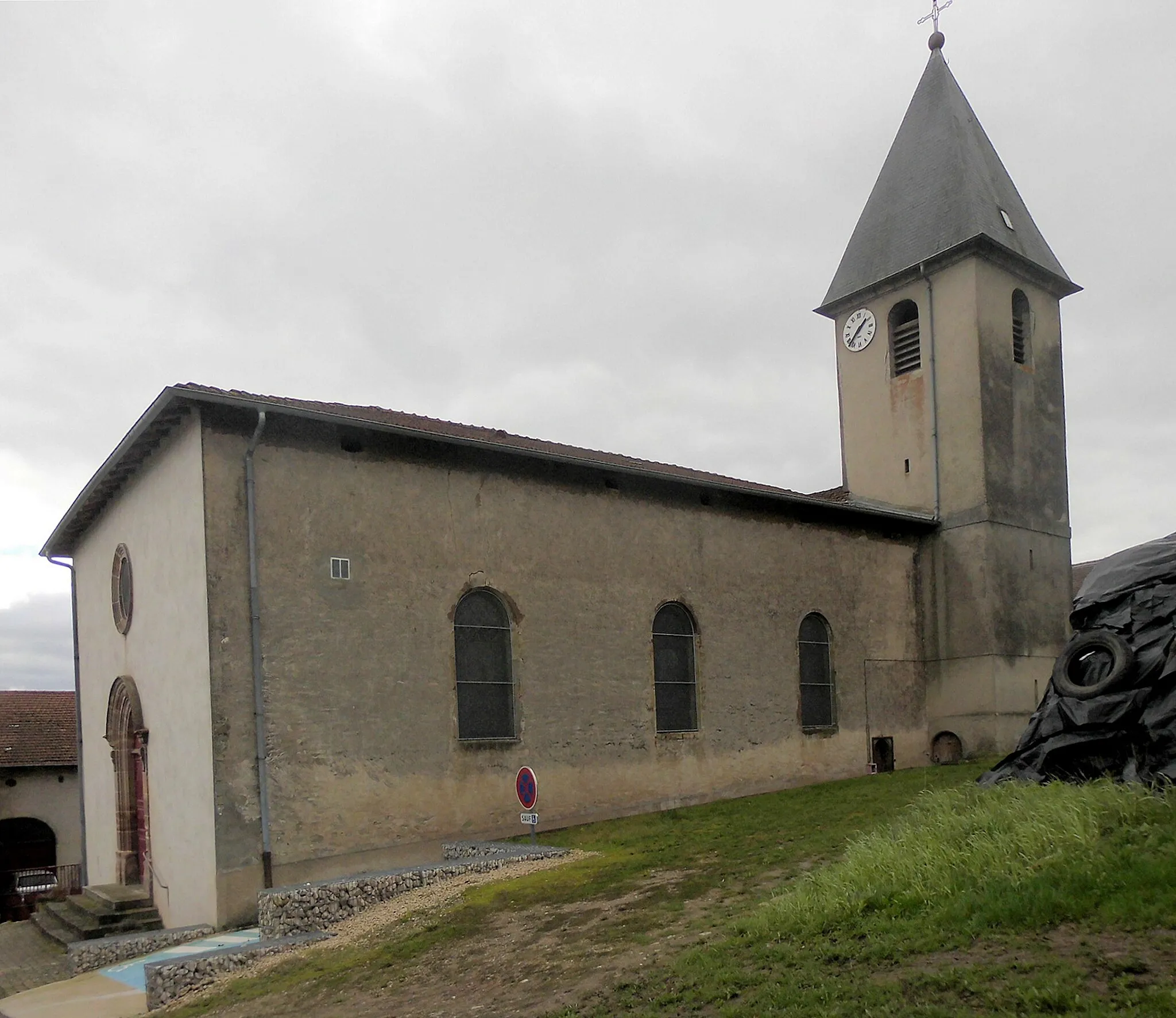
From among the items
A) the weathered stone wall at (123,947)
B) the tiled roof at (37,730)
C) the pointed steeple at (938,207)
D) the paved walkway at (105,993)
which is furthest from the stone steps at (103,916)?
the pointed steeple at (938,207)

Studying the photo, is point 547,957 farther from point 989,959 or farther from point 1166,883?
point 1166,883

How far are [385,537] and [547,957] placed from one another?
292 inches

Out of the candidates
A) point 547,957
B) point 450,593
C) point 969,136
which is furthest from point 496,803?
point 969,136

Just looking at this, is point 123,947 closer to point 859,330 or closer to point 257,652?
point 257,652

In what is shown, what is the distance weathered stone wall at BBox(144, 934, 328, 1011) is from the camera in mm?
9586

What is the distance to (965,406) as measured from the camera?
846 inches

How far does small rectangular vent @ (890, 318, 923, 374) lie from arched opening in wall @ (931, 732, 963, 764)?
7.68m

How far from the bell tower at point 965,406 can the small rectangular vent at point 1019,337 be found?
0.14ft

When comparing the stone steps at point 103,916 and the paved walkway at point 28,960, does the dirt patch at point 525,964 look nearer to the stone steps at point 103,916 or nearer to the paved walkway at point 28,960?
the paved walkway at point 28,960

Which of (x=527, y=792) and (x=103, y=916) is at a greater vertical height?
(x=527, y=792)

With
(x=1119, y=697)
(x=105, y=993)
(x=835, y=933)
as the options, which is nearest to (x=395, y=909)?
(x=105, y=993)

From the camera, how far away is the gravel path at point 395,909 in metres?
9.59

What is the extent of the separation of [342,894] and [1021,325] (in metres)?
18.6

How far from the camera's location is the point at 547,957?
768 cm
